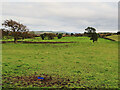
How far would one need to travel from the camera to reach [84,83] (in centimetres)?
952

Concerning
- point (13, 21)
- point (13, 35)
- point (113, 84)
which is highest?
point (13, 21)

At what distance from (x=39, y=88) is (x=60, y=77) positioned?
2.58 m

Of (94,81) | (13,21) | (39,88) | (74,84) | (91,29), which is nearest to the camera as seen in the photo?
(39,88)

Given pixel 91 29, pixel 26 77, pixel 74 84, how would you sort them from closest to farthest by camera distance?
1. pixel 74 84
2. pixel 26 77
3. pixel 91 29

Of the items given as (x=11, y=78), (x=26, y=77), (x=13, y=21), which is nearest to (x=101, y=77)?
(x=26, y=77)

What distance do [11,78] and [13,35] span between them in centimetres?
4392

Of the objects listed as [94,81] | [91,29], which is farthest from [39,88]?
[91,29]

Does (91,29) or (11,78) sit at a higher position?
(91,29)

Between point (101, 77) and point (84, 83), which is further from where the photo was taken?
point (101, 77)

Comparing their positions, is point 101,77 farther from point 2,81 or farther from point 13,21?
point 13,21

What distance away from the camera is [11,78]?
34.3 feet

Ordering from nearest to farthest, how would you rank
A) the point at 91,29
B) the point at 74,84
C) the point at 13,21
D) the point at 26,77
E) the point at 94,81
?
the point at 74,84
the point at 94,81
the point at 26,77
the point at 13,21
the point at 91,29

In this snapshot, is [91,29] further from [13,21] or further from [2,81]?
[2,81]

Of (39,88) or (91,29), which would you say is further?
(91,29)
